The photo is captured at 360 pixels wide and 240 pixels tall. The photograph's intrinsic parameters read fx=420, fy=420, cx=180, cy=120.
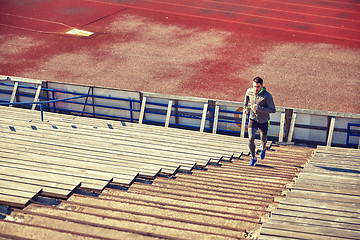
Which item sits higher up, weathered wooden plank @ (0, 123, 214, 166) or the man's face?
the man's face

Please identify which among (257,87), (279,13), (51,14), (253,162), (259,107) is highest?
(279,13)

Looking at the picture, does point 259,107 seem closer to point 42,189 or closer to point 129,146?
point 129,146

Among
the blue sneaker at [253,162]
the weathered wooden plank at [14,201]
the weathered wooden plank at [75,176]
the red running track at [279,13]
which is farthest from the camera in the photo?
the red running track at [279,13]

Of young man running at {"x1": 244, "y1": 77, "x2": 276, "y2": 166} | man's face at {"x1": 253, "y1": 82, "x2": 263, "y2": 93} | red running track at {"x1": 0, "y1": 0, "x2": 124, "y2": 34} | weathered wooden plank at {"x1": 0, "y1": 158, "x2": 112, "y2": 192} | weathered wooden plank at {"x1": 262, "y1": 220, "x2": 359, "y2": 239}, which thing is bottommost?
weathered wooden plank at {"x1": 0, "y1": 158, "x2": 112, "y2": 192}

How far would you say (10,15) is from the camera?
23.3 meters

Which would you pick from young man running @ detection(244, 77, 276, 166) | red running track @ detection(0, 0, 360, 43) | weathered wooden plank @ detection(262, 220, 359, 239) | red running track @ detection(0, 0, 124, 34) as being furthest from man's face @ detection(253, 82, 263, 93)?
red running track @ detection(0, 0, 124, 34)

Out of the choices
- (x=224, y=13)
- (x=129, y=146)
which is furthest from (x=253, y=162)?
(x=224, y=13)

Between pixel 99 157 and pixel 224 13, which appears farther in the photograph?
pixel 224 13

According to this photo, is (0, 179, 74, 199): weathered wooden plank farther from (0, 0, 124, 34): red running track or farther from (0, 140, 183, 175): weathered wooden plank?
(0, 0, 124, 34): red running track

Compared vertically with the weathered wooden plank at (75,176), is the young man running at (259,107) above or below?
above

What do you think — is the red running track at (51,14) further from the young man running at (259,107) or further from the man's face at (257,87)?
the man's face at (257,87)

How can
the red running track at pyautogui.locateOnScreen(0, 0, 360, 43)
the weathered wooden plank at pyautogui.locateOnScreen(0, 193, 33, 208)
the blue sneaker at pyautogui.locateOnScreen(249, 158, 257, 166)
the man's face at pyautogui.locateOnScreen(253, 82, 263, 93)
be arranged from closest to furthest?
the weathered wooden plank at pyautogui.locateOnScreen(0, 193, 33, 208), the man's face at pyautogui.locateOnScreen(253, 82, 263, 93), the blue sneaker at pyautogui.locateOnScreen(249, 158, 257, 166), the red running track at pyautogui.locateOnScreen(0, 0, 360, 43)

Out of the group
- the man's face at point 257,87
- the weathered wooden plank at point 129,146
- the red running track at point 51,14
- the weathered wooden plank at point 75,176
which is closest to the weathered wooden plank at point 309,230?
the weathered wooden plank at point 75,176

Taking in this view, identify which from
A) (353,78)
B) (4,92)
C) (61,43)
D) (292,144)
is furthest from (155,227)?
(61,43)
